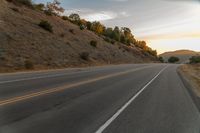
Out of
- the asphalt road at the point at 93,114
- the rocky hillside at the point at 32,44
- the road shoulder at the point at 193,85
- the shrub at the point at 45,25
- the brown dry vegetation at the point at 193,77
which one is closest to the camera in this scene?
the asphalt road at the point at 93,114

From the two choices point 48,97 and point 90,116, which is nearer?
point 90,116

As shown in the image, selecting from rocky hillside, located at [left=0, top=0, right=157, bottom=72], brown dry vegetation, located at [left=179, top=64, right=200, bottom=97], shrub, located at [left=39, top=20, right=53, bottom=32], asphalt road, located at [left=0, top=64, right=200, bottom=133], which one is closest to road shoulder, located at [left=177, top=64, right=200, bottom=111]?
brown dry vegetation, located at [left=179, top=64, right=200, bottom=97]

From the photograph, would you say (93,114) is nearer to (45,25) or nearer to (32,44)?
(32,44)

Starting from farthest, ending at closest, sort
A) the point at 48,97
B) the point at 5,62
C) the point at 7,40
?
the point at 7,40 → the point at 5,62 → the point at 48,97

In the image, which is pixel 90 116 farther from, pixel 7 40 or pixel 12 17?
pixel 12 17

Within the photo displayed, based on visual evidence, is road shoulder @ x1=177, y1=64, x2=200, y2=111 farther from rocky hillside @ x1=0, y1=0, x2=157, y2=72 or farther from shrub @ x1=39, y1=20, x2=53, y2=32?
shrub @ x1=39, y1=20, x2=53, y2=32

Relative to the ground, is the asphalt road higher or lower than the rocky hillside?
lower

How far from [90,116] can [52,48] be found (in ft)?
130

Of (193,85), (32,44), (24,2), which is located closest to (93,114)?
(193,85)

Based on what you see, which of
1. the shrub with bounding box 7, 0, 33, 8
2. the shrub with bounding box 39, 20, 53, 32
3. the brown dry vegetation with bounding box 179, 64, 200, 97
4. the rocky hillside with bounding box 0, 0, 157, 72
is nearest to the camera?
the brown dry vegetation with bounding box 179, 64, 200, 97

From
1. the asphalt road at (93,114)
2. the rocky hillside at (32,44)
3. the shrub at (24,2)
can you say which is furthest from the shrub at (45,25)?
the asphalt road at (93,114)

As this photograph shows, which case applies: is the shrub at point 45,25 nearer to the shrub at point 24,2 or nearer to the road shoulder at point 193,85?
the shrub at point 24,2

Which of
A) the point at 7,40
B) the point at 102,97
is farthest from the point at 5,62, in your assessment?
the point at 102,97

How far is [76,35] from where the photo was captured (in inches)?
2744
